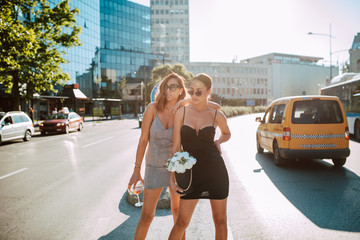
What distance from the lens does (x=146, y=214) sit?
2629mm

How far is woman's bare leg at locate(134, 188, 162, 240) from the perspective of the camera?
2.62 metres

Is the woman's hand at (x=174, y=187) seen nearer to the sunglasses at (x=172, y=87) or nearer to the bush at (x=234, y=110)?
the sunglasses at (x=172, y=87)

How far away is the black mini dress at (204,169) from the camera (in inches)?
99.0

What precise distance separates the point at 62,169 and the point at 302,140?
627 cm

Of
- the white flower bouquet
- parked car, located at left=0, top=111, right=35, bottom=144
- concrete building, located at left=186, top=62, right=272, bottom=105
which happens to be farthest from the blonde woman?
concrete building, located at left=186, top=62, right=272, bottom=105

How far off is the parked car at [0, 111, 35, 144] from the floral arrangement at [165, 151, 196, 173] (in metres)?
14.7

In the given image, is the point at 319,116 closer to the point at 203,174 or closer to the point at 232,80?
the point at 203,174

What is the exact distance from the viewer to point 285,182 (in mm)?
6145

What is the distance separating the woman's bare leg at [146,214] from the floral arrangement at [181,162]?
0.41 metres

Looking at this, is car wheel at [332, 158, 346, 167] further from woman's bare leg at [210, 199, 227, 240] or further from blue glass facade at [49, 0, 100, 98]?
blue glass facade at [49, 0, 100, 98]

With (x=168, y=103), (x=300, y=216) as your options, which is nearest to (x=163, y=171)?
(x=168, y=103)

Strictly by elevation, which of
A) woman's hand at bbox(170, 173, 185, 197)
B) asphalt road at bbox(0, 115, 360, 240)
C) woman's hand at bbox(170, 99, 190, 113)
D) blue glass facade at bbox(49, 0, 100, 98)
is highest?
blue glass facade at bbox(49, 0, 100, 98)

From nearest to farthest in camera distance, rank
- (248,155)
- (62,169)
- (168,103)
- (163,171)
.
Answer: (163,171) → (168,103) → (62,169) → (248,155)

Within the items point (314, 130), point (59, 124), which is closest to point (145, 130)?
point (314, 130)
